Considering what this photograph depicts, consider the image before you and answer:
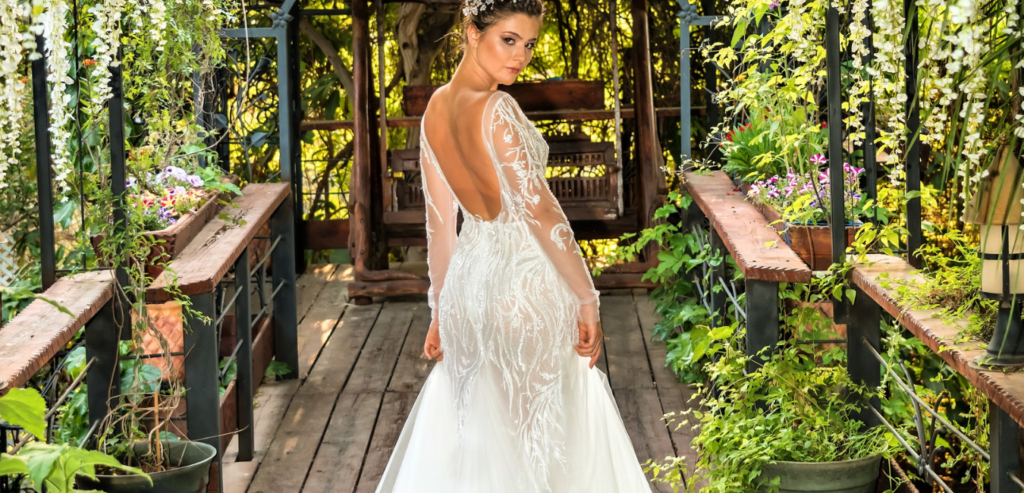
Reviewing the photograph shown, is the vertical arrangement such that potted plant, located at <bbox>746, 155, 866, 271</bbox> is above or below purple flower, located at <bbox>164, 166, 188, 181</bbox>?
below

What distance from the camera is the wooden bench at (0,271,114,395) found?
2.21 m

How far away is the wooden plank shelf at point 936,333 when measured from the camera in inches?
73.3

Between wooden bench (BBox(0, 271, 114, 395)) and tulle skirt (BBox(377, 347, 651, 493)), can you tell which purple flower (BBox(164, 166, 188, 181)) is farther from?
tulle skirt (BBox(377, 347, 651, 493))

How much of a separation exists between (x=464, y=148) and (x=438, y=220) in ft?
1.07

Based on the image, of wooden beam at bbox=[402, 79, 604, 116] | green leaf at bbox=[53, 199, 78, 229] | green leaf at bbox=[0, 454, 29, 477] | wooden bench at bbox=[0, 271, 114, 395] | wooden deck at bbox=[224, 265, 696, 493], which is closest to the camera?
green leaf at bbox=[0, 454, 29, 477]

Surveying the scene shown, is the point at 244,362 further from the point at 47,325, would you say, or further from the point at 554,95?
the point at 554,95

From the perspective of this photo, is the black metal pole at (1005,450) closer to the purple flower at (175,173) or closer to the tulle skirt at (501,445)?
the tulle skirt at (501,445)

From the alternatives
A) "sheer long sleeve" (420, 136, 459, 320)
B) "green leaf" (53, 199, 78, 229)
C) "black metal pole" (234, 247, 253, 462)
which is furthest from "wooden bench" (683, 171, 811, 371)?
"green leaf" (53, 199, 78, 229)

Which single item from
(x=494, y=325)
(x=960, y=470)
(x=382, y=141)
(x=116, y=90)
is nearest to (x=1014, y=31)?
(x=494, y=325)

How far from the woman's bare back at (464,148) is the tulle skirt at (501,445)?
0.42 meters

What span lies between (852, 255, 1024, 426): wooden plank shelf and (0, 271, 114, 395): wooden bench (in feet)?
5.98

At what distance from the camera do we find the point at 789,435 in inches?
112

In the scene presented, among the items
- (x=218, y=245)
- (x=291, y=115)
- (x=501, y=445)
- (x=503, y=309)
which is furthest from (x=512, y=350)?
(x=291, y=115)

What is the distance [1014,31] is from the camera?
68.8 inches
